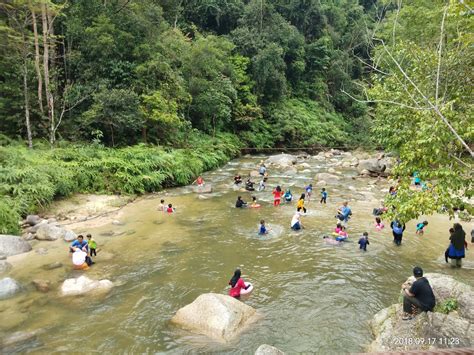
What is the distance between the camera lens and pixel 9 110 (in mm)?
21203

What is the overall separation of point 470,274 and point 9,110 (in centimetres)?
2496

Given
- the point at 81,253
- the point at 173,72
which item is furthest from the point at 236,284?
the point at 173,72

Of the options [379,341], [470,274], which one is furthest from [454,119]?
[470,274]

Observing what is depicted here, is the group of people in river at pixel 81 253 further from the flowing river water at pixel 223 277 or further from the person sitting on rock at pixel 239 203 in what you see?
the person sitting on rock at pixel 239 203

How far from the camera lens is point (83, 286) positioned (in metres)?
9.52

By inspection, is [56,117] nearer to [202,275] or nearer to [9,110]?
[9,110]

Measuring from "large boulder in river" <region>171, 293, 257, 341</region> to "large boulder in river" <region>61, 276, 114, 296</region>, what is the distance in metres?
2.70

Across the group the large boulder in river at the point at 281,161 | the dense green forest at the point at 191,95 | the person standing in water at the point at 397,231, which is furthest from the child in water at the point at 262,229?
the large boulder in river at the point at 281,161

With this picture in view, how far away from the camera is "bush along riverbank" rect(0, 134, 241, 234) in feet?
47.4

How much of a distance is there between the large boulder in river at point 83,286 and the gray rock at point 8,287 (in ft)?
3.82

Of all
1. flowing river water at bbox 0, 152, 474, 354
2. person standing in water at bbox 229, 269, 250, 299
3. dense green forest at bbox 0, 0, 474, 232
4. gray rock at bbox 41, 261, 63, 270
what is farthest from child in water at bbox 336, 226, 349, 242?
gray rock at bbox 41, 261, 63, 270

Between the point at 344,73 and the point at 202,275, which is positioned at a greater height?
the point at 344,73
